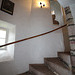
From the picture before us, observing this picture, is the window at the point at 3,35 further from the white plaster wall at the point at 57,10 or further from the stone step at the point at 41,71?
the white plaster wall at the point at 57,10

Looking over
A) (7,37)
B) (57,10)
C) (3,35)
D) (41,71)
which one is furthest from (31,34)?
(57,10)

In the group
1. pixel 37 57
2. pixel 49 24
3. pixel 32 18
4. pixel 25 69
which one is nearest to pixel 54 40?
pixel 49 24

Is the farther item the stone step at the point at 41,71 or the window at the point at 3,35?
the window at the point at 3,35

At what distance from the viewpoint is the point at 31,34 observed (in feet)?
6.71

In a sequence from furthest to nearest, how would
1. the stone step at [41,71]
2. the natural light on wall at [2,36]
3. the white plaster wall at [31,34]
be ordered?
the natural light on wall at [2,36] → the white plaster wall at [31,34] → the stone step at [41,71]

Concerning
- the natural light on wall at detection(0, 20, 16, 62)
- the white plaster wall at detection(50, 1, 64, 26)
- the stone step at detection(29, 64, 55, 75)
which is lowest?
the stone step at detection(29, 64, 55, 75)

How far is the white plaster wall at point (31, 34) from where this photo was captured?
66.4 inches

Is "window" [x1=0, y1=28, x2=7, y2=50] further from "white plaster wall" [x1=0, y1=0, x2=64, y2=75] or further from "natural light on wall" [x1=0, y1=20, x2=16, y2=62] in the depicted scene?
"white plaster wall" [x1=0, y1=0, x2=64, y2=75]

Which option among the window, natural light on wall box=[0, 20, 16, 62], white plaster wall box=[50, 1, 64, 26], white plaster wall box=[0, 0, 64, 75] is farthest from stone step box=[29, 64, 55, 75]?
white plaster wall box=[50, 1, 64, 26]

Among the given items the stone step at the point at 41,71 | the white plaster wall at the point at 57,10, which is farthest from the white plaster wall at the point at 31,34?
the stone step at the point at 41,71

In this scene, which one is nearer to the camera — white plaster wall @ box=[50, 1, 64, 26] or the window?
the window

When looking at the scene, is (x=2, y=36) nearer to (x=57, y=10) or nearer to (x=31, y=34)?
(x=31, y=34)

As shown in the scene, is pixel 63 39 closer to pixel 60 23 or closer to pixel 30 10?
pixel 60 23

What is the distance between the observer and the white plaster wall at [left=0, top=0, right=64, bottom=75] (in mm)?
1685
